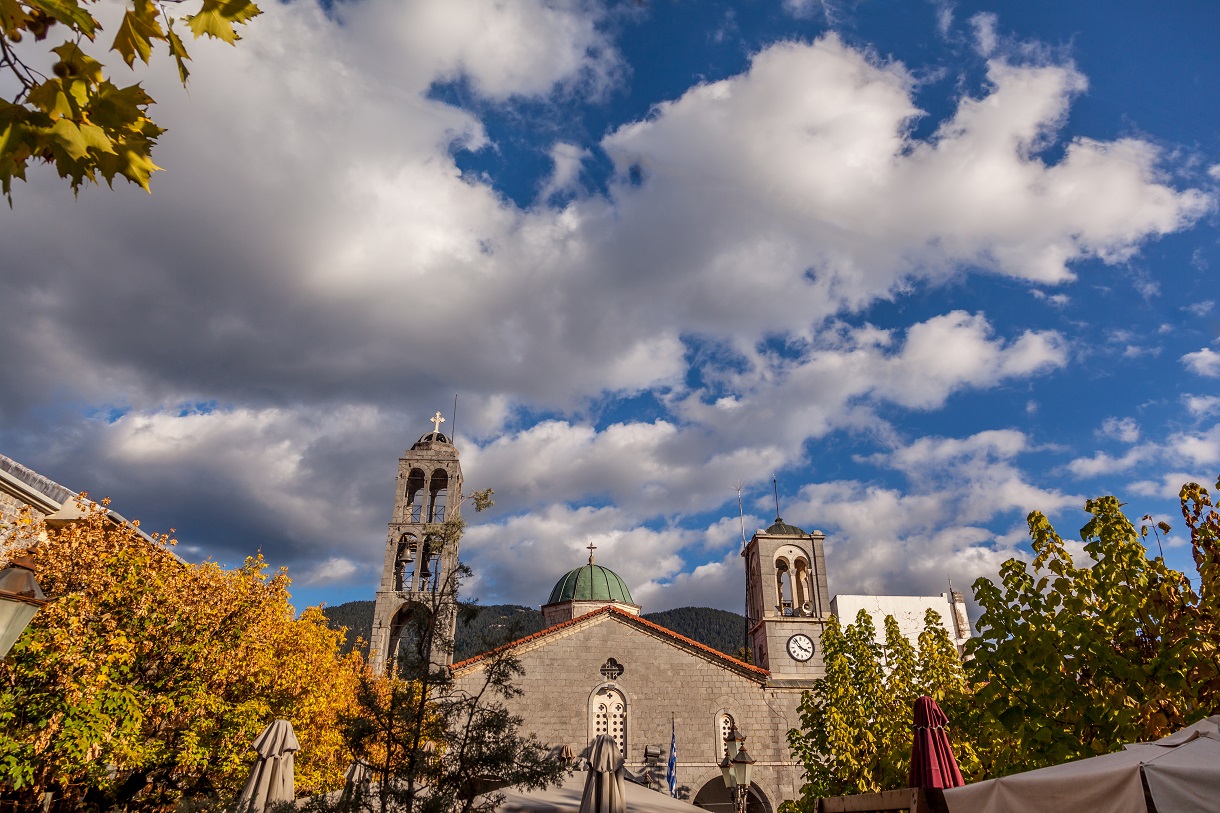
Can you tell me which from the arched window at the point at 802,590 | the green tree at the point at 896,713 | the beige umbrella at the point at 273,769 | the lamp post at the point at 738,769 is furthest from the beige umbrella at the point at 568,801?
the arched window at the point at 802,590

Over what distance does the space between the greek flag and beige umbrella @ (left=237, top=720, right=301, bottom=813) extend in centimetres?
1367

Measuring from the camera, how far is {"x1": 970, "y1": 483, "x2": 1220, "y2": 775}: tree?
6.10 metres

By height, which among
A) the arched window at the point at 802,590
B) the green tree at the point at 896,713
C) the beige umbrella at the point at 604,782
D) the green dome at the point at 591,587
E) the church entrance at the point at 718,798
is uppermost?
the green dome at the point at 591,587

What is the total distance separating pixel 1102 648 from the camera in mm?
6211

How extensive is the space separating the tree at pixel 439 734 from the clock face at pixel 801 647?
18.0 metres

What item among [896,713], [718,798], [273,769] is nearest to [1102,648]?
[896,713]

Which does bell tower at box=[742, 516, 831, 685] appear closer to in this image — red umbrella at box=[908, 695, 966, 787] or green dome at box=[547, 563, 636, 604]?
green dome at box=[547, 563, 636, 604]

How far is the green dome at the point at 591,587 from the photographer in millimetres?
37875

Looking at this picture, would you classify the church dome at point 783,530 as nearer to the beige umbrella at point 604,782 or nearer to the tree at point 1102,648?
the beige umbrella at point 604,782

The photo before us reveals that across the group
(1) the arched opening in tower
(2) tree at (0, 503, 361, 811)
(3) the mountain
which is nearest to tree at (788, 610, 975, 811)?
(1) the arched opening in tower

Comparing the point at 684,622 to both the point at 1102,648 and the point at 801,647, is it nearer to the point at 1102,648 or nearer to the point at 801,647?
the point at 801,647

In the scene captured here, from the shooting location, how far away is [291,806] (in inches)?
349

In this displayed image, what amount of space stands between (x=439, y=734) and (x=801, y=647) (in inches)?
761

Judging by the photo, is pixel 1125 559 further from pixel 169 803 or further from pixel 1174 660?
pixel 169 803
